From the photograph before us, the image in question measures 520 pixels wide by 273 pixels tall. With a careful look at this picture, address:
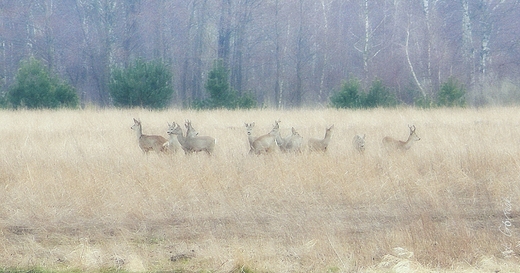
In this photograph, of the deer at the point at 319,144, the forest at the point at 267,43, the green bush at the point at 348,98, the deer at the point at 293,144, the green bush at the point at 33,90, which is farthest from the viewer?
the forest at the point at 267,43

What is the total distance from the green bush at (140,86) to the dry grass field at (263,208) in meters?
13.2

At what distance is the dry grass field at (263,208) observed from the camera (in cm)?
720

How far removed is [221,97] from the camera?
28.7 meters

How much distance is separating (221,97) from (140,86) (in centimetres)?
337

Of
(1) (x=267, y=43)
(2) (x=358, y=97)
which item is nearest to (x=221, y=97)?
(2) (x=358, y=97)

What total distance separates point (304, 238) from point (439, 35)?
3586cm

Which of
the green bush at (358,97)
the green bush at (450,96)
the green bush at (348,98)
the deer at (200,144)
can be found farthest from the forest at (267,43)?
the deer at (200,144)

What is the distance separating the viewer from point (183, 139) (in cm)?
1327

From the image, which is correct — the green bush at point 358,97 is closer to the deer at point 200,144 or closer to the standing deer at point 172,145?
the deer at point 200,144

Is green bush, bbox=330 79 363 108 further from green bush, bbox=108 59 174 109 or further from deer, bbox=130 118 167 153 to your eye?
deer, bbox=130 118 167 153

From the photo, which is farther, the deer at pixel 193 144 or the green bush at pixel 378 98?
the green bush at pixel 378 98

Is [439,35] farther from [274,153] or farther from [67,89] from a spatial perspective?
[274,153]

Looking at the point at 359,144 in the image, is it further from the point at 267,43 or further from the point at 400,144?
the point at 267,43

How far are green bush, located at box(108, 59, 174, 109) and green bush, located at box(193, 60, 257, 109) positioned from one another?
1618 millimetres
